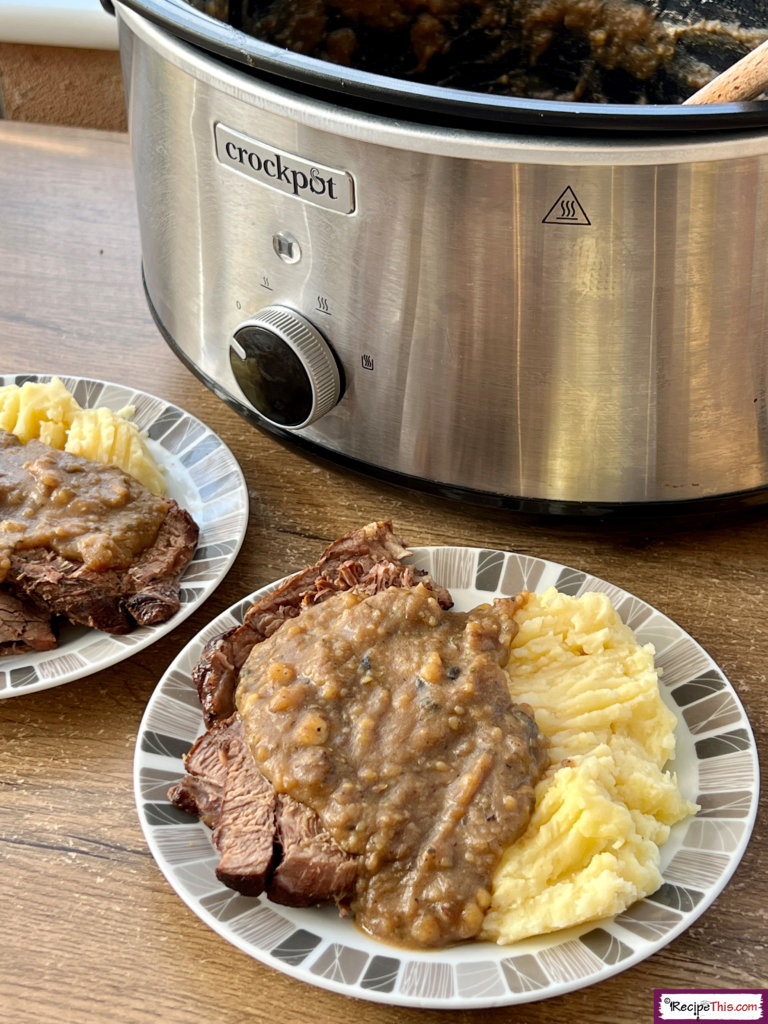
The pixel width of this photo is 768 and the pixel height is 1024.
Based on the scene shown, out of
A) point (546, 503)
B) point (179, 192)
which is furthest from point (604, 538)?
point (179, 192)

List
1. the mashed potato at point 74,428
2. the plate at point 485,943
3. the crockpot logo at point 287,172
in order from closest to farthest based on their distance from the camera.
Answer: the plate at point 485,943
the crockpot logo at point 287,172
the mashed potato at point 74,428

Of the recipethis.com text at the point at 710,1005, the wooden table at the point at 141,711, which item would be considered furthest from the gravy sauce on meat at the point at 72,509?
the recipethis.com text at the point at 710,1005

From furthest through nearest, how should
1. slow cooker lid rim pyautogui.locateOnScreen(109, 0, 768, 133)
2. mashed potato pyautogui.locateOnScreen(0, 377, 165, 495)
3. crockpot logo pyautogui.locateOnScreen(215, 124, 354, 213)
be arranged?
mashed potato pyautogui.locateOnScreen(0, 377, 165, 495) < crockpot logo pyautogui.locateOnScreen(215, 124, 354, 213) < slow cooker lid rim pyautogui.locateOnScreen(109, 0, 768, 133)

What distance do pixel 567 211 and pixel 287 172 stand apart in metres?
0.28

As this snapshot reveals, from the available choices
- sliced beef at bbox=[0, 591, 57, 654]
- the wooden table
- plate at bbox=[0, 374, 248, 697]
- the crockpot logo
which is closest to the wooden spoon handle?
the crockpot logo

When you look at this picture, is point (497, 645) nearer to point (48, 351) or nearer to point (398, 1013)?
point (398, 1013)

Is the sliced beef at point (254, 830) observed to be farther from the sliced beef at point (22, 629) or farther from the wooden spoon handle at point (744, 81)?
the wooden spoon handle at point (744, 81)

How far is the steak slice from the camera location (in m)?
1.00

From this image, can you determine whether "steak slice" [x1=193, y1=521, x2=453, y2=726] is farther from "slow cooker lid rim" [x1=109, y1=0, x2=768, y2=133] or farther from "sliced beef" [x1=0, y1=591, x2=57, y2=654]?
"slow cooker lid rim" [x1=109, y1=0, x2=768, y2=133]

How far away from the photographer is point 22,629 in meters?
1.10

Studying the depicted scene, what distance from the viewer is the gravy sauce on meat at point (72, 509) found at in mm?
1146

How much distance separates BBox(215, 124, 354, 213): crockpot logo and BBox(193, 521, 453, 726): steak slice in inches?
12.6

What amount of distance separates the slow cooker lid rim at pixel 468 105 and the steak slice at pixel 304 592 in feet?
1.34

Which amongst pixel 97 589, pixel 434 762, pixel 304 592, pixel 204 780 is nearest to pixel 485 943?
pixel 434 762
